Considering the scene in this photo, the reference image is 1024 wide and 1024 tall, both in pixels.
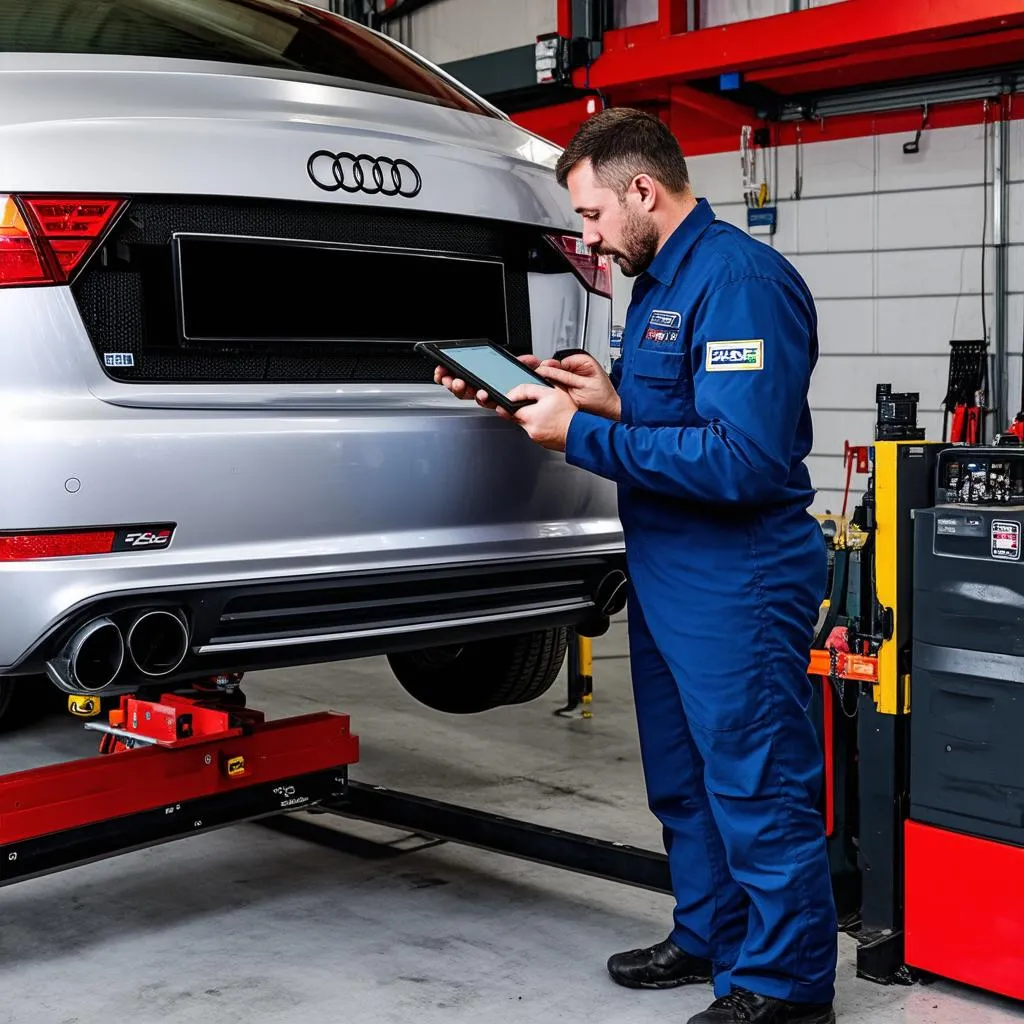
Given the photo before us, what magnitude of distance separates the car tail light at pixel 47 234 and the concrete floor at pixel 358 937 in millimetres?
1287

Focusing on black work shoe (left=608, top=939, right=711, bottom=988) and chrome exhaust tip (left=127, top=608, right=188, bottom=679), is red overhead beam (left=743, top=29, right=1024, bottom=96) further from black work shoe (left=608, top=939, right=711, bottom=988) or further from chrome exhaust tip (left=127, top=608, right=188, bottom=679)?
chrome exhaust tip (left=127, top=608, right=188, bottom=679)

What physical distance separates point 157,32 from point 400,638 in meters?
1.14

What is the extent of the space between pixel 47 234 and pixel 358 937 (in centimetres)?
153

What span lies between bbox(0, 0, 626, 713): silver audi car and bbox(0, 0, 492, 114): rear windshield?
Result: 1cm

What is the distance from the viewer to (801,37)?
7523 mm

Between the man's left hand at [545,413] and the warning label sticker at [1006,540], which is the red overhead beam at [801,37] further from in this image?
the man's left hand at [545,413]

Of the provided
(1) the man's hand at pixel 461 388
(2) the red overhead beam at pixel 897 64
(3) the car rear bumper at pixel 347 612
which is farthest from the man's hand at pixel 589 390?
(2) the red overhead beam at pixel 897 64

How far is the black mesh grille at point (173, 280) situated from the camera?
1875mm

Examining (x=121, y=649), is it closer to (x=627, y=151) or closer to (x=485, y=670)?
(x=627, y=151)

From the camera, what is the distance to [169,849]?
10.5 ft

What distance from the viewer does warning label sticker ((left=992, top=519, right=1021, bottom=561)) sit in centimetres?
224

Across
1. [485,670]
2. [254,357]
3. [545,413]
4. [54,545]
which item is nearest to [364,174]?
[254,357]

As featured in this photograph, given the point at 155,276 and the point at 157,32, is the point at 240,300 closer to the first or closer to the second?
the point at 155,276

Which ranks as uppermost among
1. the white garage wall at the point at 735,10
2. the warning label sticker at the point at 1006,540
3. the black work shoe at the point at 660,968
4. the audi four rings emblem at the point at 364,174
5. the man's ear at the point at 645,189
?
the white garage wall at the point at 735,10
